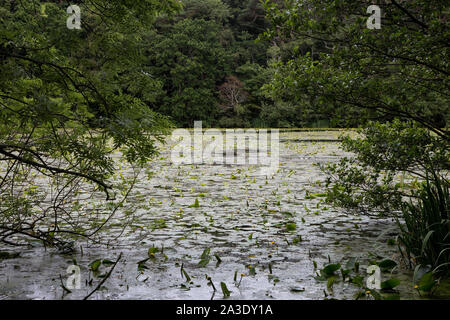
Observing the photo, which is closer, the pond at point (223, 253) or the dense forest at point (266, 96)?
the pond at point (223, 253)

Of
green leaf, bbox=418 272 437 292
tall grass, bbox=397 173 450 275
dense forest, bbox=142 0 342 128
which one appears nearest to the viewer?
green leaf, bbox=418 272 437 292

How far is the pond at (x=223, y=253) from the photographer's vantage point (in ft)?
9.14

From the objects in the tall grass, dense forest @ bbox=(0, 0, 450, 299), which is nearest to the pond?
dense forest @ bbox=(0, 0, 450, 299)

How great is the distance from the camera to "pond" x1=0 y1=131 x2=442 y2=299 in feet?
9.14

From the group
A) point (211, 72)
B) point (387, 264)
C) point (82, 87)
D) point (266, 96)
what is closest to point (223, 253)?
point (387, 264)

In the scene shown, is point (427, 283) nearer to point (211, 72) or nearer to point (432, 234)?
point (432, 234)

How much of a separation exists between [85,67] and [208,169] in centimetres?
574

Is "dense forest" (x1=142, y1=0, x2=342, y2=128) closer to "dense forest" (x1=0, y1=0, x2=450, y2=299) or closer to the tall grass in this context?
"dense forest" (x1=0, y1=0, x2=450, y2=299)

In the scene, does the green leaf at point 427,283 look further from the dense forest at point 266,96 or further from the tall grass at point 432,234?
the tall grass at point 432,234

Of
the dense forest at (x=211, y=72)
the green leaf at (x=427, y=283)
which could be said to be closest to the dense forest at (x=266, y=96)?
the green leaf at (x=427, y=283)

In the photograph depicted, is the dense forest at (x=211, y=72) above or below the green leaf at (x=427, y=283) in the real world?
above
